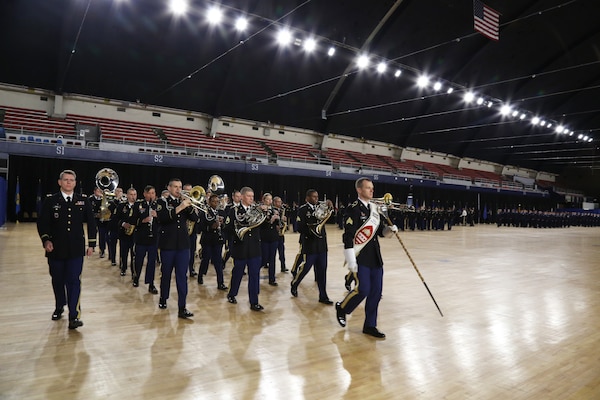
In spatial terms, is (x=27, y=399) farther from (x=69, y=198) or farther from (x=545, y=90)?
(x=545, y=90)

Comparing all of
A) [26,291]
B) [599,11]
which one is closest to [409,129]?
[599,11]

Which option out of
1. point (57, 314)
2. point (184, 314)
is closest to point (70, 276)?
point (57, 314)

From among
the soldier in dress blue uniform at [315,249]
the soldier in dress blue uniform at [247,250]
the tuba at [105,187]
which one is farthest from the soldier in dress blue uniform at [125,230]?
the soldier in dress blue uniform at [315,249]

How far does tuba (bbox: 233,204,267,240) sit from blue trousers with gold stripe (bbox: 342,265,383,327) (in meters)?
1.70

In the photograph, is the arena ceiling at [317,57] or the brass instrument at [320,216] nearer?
the brass instrument at [320,216]

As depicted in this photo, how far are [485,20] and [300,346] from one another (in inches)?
623

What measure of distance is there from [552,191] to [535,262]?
4151cm

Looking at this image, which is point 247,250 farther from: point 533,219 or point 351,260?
point 533,219

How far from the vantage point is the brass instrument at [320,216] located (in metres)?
5.91

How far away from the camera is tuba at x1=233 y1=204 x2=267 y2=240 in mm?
5262

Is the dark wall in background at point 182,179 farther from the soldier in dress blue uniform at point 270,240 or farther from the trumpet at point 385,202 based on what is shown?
the trumpet at point 385,202

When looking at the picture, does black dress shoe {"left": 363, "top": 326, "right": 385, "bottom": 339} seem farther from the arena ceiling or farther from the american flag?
the american flag

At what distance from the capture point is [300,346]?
3.98 metres

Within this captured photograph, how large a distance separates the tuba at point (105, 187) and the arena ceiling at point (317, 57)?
25.2 ft
